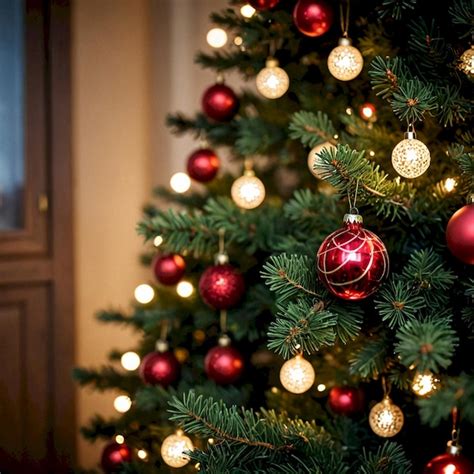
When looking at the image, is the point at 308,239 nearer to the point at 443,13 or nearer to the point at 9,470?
the point at 443,13

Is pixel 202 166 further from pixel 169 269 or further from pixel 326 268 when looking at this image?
pixel 326 268

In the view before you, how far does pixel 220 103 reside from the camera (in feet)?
3.20

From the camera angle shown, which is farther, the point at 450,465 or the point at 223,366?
the point at 223,366

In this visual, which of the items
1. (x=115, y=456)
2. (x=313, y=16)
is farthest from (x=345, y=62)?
(x=115, y=456)

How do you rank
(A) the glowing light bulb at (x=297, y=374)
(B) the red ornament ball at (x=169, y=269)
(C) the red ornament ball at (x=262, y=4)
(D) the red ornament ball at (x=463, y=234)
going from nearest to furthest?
1. (D) the red ornament ball at (x=463, y=234)
2. (A) the glowing light bulb at (x=297, y=374)
3. (C) the red ornament ball at (x=262, y=4)
4. (B) the red ornament ball at (x=169, y=269)

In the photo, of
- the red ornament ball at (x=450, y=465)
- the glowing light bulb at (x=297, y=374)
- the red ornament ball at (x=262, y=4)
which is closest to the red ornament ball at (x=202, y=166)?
the red ornament ball at (x=262, y=4)

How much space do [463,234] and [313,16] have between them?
1.22 ft

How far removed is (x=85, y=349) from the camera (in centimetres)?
179

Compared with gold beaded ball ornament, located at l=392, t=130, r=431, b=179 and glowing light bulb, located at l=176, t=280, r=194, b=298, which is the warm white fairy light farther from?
gold beaded ball ornament, located at l=392, t=130, r=431, b=179

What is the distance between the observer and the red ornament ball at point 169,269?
3.11 feet

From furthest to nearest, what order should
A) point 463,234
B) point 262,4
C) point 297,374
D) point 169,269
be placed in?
point 169,269, point 262,4, point 297,374, point 463,234

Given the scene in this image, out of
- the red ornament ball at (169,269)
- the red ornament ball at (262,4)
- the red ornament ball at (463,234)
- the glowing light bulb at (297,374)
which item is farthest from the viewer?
the red ornament ball at (169,269)

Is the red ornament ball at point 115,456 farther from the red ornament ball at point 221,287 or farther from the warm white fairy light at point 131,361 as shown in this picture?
the red ornament ball at point 221,287

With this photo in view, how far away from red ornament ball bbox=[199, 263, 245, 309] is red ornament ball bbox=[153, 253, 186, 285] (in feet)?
0.28
